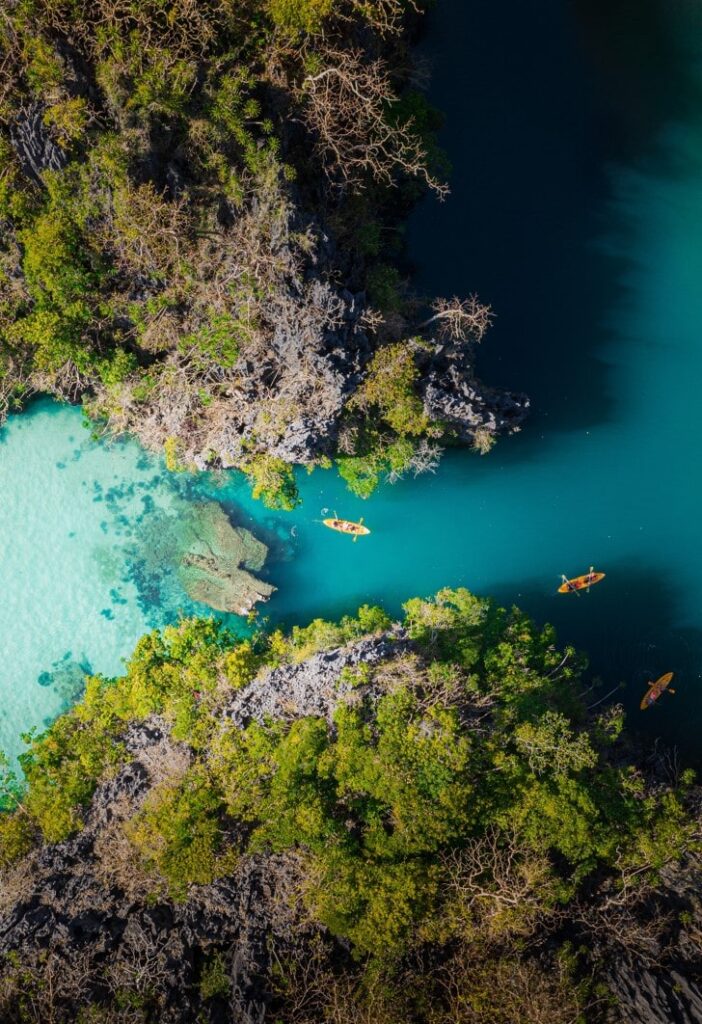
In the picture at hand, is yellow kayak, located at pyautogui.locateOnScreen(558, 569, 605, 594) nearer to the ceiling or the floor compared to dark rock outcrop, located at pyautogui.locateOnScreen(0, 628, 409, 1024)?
nearer to the ceiling

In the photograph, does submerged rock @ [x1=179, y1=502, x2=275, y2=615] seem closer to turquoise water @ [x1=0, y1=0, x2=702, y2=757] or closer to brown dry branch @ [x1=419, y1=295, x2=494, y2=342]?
turquoise water @ [x1=0, y1=0, x2=702, y2=757]

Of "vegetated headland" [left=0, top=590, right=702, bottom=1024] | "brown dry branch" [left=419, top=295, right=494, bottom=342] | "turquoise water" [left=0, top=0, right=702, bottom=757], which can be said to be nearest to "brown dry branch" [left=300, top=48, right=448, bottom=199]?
"brown dry branch" [left=419, top=295, right=494, bottom=342]

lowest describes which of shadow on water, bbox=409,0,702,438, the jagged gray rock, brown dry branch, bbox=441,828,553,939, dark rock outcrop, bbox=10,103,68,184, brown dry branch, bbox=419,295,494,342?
brown dry branch, bbox=441,828,553,939

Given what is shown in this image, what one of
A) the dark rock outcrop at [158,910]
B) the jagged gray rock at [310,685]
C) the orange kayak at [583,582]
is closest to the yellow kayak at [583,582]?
the orange kayak at [583,582]

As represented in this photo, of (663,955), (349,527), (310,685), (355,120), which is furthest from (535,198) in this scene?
(663,955)

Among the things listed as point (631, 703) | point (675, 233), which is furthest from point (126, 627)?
point (675, 233)

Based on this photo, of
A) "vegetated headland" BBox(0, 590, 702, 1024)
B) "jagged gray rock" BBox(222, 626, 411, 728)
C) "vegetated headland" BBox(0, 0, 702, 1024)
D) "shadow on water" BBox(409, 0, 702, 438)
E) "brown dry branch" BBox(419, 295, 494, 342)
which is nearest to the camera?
"vegetated headland" BBox(0, 0, 702, 1024)

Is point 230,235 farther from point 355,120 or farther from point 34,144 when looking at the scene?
point 34,144
